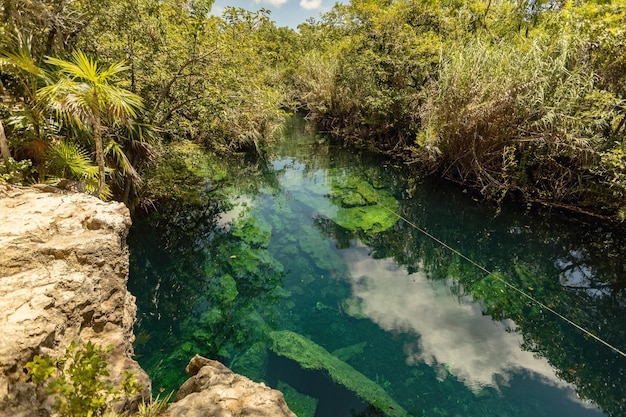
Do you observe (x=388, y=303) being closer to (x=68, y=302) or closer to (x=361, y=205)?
(x=361, y=205)

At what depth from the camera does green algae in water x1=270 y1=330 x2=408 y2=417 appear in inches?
156

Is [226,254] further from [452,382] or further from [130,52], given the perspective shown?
[452,382]

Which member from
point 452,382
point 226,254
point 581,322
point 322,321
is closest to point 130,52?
point 226,254

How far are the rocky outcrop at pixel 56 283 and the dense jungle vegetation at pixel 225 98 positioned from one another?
105 centimetres

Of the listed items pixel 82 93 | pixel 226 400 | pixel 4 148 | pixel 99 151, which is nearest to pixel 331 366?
pixel 226 400

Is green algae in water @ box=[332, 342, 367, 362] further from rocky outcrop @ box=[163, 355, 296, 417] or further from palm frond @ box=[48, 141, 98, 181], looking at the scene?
palm frond @ box=[48, 141, 98, 181]

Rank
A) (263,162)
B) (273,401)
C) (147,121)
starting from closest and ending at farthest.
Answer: (273,401) < (147,121) < (263,162)

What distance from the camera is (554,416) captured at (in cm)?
392

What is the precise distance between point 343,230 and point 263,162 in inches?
272

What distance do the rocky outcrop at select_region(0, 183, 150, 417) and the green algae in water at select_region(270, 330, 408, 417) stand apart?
2020 millimetres

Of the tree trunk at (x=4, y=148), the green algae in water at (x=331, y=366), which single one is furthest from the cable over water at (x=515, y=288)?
the tree trunk at (x=4, y=148)

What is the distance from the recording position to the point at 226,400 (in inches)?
97.5

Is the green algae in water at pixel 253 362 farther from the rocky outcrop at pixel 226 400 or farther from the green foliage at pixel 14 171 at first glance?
the green foliage at pixel 14 171

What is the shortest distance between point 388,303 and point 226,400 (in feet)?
12.4
